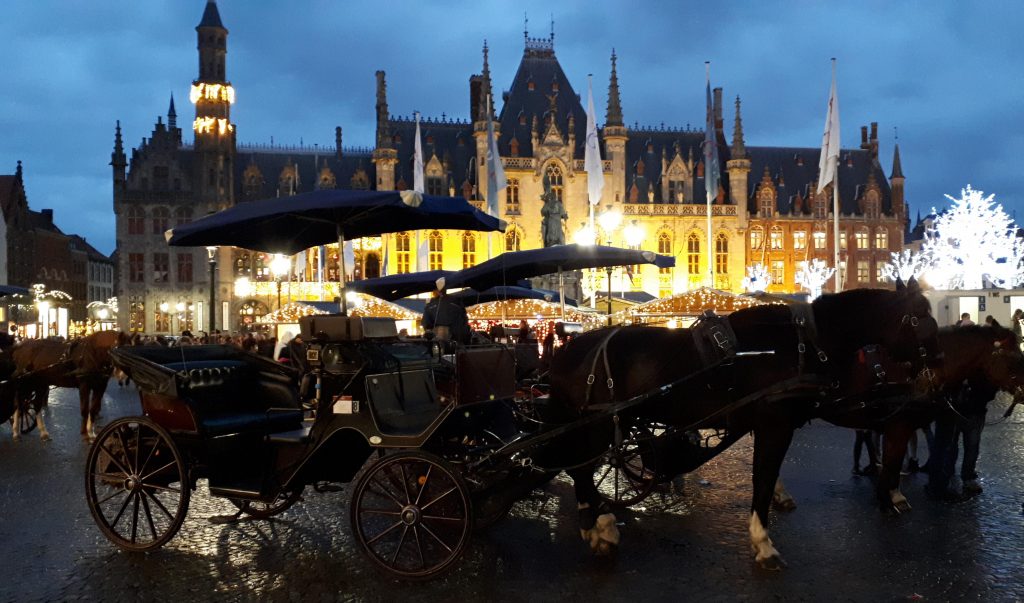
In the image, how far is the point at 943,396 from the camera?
299 inches

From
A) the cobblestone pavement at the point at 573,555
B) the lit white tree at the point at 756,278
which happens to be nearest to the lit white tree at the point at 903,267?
the lit white tree at the point at 756,278

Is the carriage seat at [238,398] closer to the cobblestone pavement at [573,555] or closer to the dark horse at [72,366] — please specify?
the cobblestone pavement at [573,555]

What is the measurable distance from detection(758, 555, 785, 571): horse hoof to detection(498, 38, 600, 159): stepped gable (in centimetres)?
4926

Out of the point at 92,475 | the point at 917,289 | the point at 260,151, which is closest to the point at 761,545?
the point at 917,289

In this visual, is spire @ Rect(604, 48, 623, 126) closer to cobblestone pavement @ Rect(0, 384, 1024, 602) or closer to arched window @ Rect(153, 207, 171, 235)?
arched window @ Rect(153, 207, 171, 235)

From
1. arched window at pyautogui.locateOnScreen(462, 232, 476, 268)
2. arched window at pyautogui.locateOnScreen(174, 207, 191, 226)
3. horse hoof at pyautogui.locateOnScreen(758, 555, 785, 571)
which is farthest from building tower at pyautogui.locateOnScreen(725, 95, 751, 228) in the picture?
horse hoof at pyautogui.locateOnScreen(758, 555, 785, 571)

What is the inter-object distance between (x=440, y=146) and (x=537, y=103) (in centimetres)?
728

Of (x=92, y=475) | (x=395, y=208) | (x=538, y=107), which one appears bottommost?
(x=92, y=475)

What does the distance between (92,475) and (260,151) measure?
54.3 m

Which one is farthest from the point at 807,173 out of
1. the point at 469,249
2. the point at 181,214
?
the point at 181,214

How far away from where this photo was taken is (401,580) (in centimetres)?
557

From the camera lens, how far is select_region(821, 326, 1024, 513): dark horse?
7.40 metres

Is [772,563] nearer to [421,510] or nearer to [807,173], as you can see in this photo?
[421,510]

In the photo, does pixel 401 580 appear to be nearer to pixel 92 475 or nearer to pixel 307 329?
pixel 307 329
